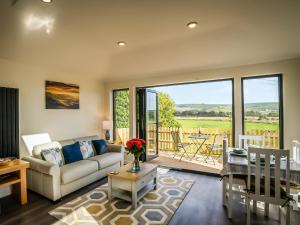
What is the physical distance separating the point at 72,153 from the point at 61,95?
1.50m

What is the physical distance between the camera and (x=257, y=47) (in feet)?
9.30

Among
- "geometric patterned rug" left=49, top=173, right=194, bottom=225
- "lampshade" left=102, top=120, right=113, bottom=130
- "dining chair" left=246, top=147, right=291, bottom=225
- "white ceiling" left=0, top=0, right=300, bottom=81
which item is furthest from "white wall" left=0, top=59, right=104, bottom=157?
"dining chair" left=246, top=147, right=291, bottom=225

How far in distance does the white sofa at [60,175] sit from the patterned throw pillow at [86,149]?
13cm

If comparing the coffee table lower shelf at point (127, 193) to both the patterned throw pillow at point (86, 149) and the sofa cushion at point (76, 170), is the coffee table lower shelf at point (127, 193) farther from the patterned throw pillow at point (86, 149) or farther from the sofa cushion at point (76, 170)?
the patterned throw pillow at point (86, 149)

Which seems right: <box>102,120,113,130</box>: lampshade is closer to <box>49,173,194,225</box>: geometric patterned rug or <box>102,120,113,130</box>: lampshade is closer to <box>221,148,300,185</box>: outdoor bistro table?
<box>49,173,194,225</box>: geometric patterned rug

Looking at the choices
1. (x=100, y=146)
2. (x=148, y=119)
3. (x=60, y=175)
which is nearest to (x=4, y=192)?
(x=60, y=175)

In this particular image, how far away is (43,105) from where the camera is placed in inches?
146

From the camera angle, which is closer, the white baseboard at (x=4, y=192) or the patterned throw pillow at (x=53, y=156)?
the white baseboard at (x=4, y=192)

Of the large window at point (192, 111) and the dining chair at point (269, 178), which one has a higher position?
the large window at point (192, 111)

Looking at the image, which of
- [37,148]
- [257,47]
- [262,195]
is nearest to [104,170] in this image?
[37,148]

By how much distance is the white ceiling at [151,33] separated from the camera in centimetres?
180

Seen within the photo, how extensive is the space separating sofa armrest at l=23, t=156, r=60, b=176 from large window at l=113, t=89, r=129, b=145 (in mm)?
2607

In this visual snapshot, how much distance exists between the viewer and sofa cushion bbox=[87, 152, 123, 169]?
354cm

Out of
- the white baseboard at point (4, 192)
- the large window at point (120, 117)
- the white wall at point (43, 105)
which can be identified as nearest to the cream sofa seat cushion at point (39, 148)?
the white wall at point (43, 105)
